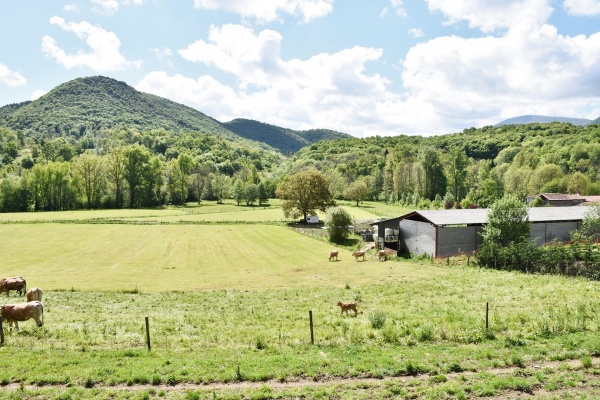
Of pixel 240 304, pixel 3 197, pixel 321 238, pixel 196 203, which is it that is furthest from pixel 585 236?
pixel 3 197

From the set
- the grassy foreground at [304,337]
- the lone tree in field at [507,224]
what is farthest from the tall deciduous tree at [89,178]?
the lone tree in field at [507,224]

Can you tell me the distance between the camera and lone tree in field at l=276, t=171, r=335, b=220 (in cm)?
7469

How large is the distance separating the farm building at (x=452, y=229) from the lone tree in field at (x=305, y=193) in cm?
2613

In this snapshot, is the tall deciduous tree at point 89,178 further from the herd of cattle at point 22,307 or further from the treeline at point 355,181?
the herd of cattle at point 22,307

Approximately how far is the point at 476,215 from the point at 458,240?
4.91 m

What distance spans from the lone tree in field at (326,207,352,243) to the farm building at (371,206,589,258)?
5328mm

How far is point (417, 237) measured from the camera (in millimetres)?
43406

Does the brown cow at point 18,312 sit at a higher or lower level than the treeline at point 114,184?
lower

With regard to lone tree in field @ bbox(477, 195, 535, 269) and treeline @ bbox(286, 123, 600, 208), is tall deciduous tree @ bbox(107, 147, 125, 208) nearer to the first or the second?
treeline @ bbox(286, 123, 600, 208)

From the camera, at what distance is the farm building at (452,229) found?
40438 millimetres

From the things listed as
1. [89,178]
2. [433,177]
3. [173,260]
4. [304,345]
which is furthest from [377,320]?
[89,178]

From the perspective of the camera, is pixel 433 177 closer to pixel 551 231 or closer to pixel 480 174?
pixel 480 174

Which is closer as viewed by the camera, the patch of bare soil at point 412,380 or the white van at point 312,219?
the patch of bare soil at point 412,380

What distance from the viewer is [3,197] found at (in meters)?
96.9
